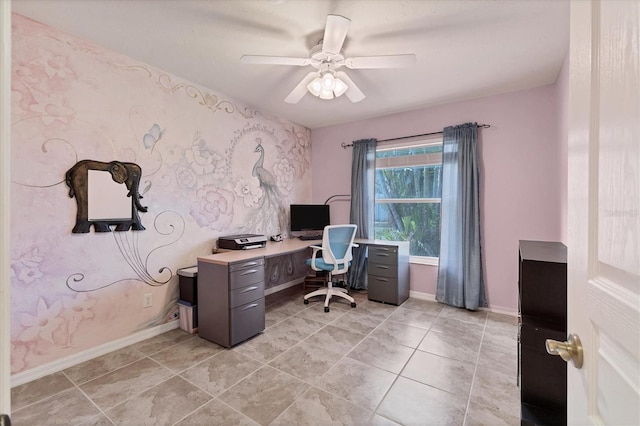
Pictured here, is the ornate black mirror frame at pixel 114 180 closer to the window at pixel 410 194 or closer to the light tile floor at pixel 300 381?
the light tile floor at pixel 300 381

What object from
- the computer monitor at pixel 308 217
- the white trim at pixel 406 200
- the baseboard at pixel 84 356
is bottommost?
the baseboard at pixel 84 356

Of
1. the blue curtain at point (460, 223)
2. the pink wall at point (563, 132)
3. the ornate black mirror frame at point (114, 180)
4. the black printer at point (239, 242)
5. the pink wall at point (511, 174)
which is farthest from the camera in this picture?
the blue curtain at point (460, 223)

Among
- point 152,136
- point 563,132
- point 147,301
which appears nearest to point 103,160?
point 152,136

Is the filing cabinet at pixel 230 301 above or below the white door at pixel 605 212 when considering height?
below

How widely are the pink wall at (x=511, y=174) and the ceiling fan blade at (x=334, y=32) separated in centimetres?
219

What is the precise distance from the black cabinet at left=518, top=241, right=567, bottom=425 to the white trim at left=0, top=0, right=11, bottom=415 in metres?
2.03

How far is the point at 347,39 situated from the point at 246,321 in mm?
2583

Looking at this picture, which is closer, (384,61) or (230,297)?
(384,61)

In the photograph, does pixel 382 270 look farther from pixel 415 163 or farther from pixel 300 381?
pixel 300 381

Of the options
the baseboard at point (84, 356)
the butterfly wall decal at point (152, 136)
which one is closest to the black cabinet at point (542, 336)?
the baseboard at point (84, 356)

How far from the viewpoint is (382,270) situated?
354 cm

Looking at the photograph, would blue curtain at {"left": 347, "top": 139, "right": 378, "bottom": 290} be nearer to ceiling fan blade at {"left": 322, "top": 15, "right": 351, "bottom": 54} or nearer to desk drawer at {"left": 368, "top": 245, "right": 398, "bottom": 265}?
desk drawer at {"left": 368, "top": 245, "right": 398, "bottom": 265}

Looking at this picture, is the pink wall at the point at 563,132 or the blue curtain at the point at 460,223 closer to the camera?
the pink wall at the point at 563,132

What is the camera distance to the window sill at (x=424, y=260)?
3.63 m
